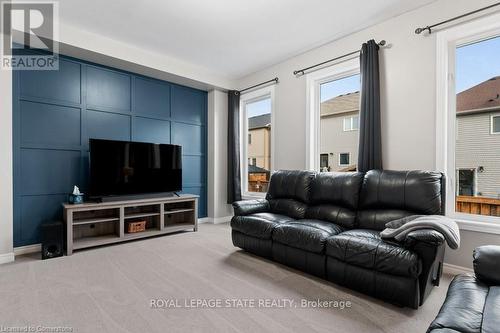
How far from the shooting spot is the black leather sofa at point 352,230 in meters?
1.88

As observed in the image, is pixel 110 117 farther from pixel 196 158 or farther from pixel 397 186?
pixel 397 186

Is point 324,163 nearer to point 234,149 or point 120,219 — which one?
point 234,149

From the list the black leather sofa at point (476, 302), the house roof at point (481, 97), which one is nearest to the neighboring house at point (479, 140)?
the house roof at point (481, 97)

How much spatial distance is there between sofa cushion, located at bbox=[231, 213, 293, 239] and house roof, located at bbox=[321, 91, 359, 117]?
1.76 m

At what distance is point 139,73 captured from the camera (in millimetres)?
4172

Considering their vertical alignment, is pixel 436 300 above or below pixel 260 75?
below

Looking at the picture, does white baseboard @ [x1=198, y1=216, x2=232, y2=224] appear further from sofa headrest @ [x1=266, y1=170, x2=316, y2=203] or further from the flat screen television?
sofa headrest @ [x1=266, y1=170, x2=316, y2=203]

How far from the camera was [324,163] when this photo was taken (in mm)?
3855

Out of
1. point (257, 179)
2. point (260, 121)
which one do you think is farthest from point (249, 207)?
point (260, 121)

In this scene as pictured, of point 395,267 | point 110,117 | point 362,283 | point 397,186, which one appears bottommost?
point 362,283

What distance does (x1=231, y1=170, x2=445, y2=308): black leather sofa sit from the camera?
1875 millimetres

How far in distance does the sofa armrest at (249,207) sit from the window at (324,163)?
1023 mm

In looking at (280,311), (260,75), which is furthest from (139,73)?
(280,311)

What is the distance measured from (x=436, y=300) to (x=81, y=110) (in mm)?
4568
